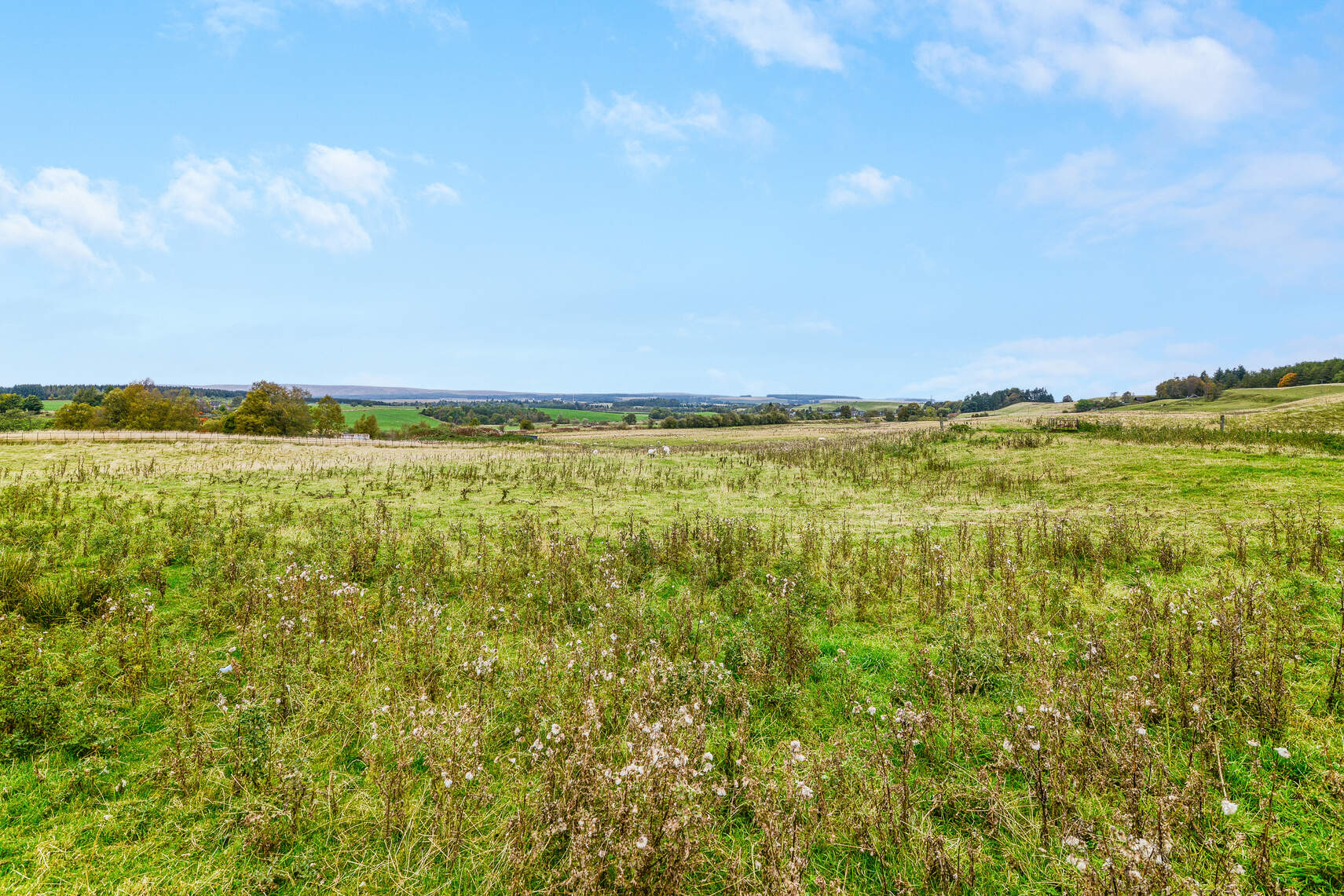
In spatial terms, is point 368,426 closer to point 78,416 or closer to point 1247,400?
point 78,416

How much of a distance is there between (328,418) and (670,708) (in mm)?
94613

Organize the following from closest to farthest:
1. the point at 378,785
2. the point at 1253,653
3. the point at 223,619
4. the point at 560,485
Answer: the point at 378,785, the point at 1253,653, the point at 223,619, the point at 560,485

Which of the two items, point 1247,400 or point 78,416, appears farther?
point 1247,400

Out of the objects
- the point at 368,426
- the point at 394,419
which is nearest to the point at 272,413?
the point at 368,426

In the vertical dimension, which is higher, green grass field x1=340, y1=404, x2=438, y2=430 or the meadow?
green grass field x1=340, y1=404, x2=438, y2=430

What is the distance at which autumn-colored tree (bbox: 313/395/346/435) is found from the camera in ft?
261

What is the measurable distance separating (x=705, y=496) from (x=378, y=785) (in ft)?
51.0

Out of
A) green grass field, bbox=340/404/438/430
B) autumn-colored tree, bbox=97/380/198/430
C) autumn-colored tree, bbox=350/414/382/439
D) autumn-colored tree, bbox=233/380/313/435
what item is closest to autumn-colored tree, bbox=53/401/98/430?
autumn-colored tree, bbox=97/380/198/430

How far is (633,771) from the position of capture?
3852 mm

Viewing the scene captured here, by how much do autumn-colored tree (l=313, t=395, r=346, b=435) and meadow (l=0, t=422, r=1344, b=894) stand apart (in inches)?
3034

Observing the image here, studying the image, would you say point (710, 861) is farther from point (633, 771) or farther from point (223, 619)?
point (223, 619)

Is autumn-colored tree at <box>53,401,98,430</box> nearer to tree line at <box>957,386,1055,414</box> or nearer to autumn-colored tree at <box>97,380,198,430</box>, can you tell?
autumn-colored tree at <box>97,380,198,430</box>

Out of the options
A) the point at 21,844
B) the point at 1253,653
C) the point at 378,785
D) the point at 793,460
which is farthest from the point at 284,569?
the point at 793,460

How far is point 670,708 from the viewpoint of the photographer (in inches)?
203
